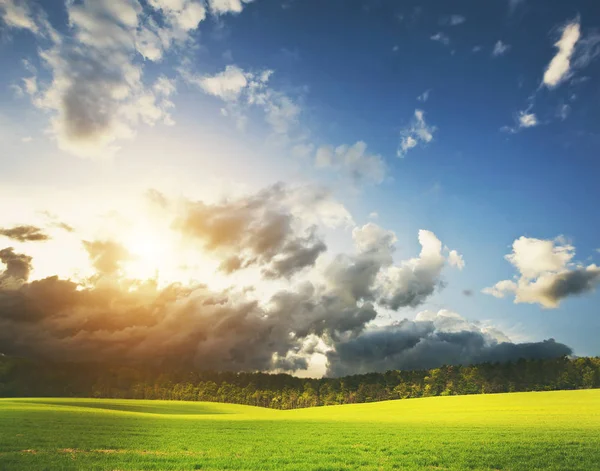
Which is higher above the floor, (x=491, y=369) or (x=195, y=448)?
(x=491, y=369)

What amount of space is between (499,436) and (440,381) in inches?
6277

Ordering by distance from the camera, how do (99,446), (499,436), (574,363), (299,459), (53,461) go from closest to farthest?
(53,461) < (299,459) < (99,446) < (499,436) < (574,363)

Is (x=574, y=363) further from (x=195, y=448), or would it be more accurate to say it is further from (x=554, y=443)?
(x=195, y=448)

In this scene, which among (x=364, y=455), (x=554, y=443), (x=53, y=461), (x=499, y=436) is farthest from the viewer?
(x=499, y=436)

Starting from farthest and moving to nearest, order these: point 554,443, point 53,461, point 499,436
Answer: point 499,436
point 554,443
point 53,461

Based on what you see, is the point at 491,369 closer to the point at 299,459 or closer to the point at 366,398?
the point at 366,398

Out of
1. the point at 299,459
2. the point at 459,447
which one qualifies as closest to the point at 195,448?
the point at 299,459

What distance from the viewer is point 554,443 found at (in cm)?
2662

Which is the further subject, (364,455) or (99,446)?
(99,446)

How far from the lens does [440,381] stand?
17538 centimetres

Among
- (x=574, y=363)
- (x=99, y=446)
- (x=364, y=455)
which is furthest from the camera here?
(x=574, y=363)

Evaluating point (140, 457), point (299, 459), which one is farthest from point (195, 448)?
point (299, 459)

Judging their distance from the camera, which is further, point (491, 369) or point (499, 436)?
point (491, 369)

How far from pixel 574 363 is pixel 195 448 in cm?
19180
